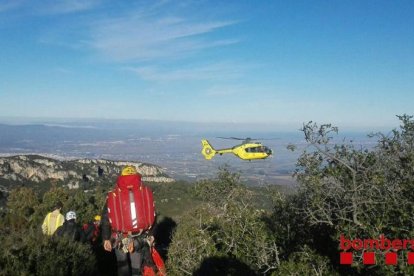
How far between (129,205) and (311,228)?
492 centimetres

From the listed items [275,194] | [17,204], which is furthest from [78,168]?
[275,194]

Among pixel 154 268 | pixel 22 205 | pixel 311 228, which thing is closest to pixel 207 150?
pixel 22 205

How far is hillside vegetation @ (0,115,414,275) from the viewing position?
7.33 m

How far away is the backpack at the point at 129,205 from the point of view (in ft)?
23.6

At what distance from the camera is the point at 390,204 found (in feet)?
24.6

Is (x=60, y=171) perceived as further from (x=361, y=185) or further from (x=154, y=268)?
(x=361, y=185)

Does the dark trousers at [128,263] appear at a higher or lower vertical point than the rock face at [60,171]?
higher

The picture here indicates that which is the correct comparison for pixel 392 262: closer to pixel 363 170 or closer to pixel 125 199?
pixel 363 170

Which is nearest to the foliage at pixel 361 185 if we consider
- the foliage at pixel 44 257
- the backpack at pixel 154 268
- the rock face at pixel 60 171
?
the backpack at pixel 154 268

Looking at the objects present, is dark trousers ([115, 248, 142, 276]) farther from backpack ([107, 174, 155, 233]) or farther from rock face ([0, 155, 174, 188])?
rock face ([0, 155, 174, 188])

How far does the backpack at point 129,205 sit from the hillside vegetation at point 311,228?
1.09 metres

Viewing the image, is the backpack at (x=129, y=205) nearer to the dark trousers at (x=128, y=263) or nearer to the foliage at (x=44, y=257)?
the dark trousers at (x=128, y=263)

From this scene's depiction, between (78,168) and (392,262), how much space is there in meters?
82.9

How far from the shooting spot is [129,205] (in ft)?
23.7
